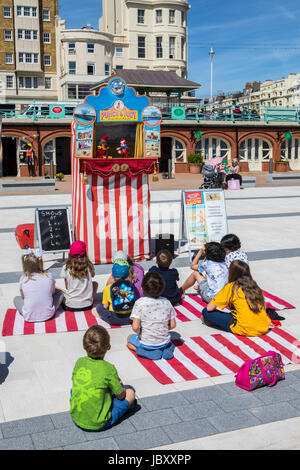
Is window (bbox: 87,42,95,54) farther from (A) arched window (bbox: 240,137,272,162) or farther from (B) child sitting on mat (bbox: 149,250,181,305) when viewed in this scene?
(B) child sitting on mat (bbox: 149,250,181,305)

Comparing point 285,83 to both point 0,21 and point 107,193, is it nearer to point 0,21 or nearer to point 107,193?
point 0,21

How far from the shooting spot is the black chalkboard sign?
9719mm

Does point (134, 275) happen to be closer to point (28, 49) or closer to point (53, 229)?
point (53, 229)

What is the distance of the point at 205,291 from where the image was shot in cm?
728

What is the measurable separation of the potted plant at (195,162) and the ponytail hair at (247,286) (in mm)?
29297

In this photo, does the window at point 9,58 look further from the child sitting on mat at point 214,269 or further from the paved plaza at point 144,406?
the child sitting on mat at point 214,269

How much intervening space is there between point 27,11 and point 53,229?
50.6 meters

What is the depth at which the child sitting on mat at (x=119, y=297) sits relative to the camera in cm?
639

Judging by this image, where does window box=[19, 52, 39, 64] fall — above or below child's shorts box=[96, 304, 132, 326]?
above

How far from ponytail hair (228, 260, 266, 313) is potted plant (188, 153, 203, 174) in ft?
96.1

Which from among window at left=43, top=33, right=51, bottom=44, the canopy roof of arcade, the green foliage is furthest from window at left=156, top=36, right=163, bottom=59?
the green foliage

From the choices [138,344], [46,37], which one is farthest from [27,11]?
[138,344]

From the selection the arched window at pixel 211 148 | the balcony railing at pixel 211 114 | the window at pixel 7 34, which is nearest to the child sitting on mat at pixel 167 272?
the balcony railing at pixel 211 114
